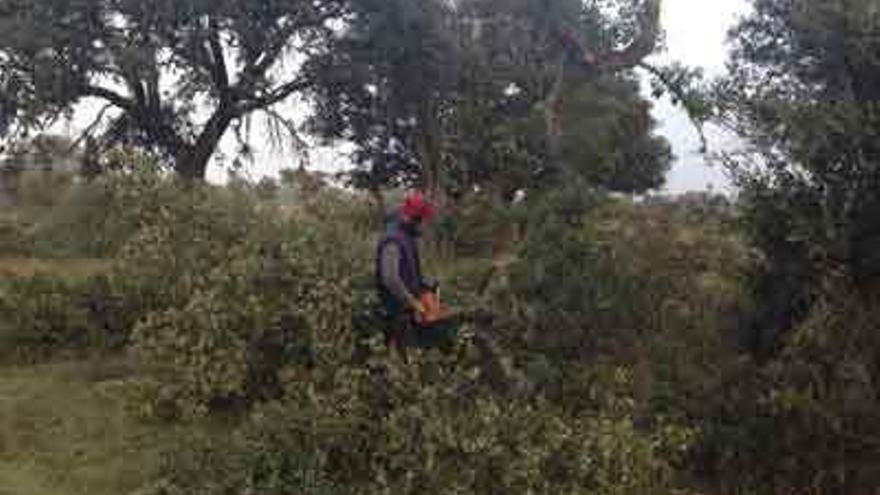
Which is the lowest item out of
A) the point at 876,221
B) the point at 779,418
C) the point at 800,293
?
the point at 779,418

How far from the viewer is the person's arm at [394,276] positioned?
7.86 m

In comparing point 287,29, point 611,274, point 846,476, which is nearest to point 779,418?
point 846,476

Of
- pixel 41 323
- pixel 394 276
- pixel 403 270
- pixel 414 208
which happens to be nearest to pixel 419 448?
pixel 394 276

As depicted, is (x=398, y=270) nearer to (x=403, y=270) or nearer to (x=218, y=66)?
(x=403, y=270)

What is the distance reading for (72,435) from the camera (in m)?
8.63

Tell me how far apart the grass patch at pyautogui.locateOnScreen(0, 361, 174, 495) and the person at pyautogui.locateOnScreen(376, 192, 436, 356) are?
1896 mm

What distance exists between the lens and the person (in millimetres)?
7887

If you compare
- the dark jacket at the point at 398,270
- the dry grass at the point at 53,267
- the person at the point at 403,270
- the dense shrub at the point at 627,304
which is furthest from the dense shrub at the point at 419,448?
the dry grass at the point at 53,267

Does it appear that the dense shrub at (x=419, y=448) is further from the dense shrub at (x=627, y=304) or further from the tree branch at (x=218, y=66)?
the tree branch at (x=218, y=66)

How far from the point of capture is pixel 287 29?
19.9 meters

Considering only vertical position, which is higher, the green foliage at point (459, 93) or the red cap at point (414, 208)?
the green foliage at point (459, 93)

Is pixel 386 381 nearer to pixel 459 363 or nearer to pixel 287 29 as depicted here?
pixel 459 363

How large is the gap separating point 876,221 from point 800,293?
0.72 metres

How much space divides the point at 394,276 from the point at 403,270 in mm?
151
